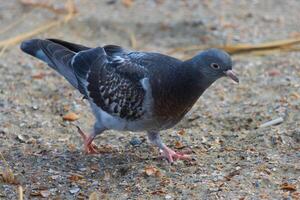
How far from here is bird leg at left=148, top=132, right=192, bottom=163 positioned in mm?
5285

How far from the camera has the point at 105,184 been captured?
194 inches

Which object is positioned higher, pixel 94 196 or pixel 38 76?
pixel 94 196

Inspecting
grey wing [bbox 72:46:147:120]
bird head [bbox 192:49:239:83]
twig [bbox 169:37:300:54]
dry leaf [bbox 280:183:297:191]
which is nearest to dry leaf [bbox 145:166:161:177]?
grey wing [bbox 72:46:147:120]

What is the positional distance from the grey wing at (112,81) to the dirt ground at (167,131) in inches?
17.4

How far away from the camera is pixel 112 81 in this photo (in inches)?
208

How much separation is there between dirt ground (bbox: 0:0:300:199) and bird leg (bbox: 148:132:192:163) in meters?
0.06

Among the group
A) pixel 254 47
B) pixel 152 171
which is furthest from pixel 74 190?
pixel 254 47

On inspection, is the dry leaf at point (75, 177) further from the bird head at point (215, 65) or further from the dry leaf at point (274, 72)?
the dry leaf at point (274, 72)

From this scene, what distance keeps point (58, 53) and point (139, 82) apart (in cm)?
88

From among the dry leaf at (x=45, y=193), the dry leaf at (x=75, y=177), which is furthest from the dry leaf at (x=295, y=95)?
the dry leaf at (x=45, y=193)

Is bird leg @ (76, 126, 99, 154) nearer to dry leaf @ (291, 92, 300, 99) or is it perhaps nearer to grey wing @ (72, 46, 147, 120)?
grey wing @ (72, 46, 147, 120)

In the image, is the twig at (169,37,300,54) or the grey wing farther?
the twig at (169,37,300,54)

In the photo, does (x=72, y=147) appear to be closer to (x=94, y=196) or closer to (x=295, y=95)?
(x=94, y=196)

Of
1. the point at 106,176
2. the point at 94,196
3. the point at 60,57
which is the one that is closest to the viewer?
the point at 94,196
